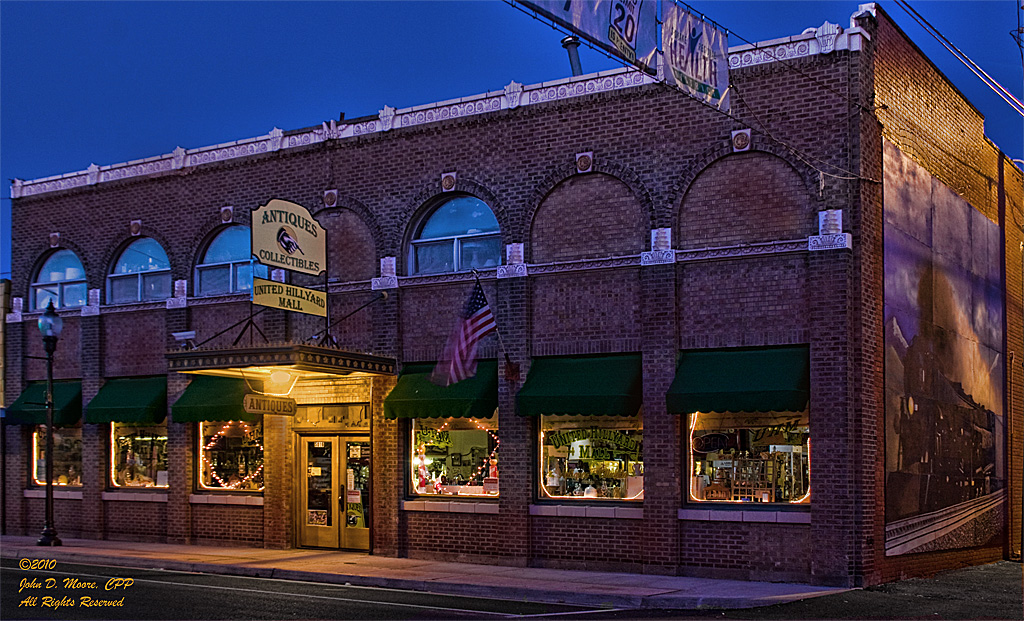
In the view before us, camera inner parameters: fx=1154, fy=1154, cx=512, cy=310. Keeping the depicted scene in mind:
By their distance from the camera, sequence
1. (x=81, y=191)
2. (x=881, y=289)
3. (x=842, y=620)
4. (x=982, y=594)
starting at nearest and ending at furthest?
1. (x=842, y=620)
2. (x=982, y=594)
3. (x=881, y=289)
4. (x=81, y=191)

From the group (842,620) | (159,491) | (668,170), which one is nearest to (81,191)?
(159,491)

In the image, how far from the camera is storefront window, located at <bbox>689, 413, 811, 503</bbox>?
61.4ft

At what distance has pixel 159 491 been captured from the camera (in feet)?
84.8

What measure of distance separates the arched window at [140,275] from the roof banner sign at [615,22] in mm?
16282

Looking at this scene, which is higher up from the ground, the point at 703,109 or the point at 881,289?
the point at 703,109

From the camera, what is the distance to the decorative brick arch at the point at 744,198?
18797 millimetres

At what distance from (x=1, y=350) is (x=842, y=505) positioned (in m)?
20.9

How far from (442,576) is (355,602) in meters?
2.74

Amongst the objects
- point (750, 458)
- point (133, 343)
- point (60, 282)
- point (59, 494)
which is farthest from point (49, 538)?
point (750, 458)

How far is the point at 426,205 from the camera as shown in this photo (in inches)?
890

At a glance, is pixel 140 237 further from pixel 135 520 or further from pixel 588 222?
pixel 588 222

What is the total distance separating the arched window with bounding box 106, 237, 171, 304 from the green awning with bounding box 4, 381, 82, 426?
7.90 ft

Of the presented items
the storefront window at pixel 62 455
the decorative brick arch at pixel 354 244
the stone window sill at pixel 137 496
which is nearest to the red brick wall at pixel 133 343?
the storefront window at pixel 62 455

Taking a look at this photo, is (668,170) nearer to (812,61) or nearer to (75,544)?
(812,61)
